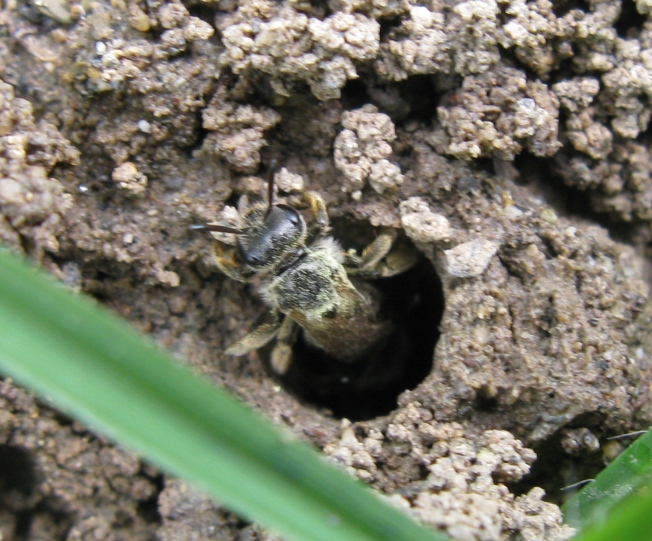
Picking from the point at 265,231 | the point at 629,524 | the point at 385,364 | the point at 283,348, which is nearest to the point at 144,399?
the point at 629,524

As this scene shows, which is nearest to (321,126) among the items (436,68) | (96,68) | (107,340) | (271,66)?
(271,66)

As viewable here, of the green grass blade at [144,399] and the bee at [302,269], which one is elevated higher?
the green grass blade at [144,399]

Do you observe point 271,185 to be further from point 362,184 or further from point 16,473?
point 16,473

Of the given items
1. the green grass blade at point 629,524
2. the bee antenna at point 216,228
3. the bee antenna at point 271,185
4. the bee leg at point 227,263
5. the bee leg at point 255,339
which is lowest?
the bee leg at point 255,339

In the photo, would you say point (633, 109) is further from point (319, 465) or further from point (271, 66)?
point (319, 465)

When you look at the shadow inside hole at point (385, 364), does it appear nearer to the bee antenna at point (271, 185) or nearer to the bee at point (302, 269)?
the bee at point (302, 269)

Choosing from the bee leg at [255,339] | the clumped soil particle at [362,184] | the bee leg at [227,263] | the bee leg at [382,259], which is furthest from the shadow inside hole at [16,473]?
the bee leg at [382,259]
